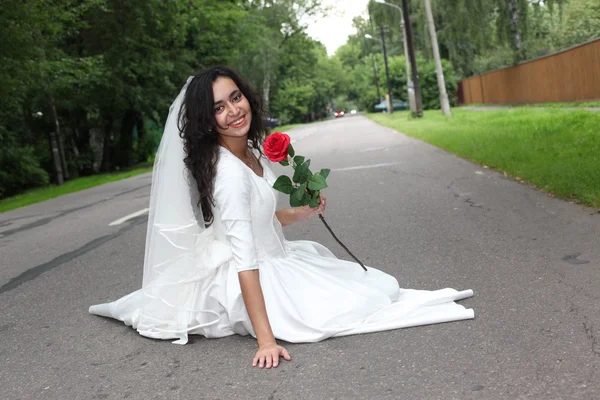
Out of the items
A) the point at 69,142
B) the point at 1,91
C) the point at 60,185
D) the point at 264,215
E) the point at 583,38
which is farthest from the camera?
the point at 583,38

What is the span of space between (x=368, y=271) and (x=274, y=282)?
695 millimetres

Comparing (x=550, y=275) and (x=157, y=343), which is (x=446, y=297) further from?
(x=157, y=343)

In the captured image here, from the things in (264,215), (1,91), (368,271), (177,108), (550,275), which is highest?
(1,91)

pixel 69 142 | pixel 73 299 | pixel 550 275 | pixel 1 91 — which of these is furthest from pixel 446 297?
pixel 69 142

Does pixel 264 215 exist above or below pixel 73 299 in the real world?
above

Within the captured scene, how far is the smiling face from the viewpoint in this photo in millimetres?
3885

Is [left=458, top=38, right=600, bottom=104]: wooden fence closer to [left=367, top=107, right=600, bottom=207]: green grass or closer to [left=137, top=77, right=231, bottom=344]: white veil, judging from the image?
[left=367, top=107, right=600, bottom=207]: green grass

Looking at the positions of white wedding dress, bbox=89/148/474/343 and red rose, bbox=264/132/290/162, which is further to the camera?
red rose, bbox=264/132/290/162

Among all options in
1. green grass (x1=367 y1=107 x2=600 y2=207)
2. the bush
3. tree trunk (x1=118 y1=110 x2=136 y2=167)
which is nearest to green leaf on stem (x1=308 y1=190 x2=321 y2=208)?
green grass (x1=367 y1=107 x2=600 y2=207)

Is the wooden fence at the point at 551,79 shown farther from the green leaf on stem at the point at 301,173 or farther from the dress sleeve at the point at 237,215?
the dress sleeve at the point at 237,215

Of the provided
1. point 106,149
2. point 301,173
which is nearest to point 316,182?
point 301,173

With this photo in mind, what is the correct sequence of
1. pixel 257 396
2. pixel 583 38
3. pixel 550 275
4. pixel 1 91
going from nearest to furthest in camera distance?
1. pixel 257 396
2. pixel 550 275
3. pixel 1 91
4. pixel 583 38

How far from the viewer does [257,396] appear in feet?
10.5

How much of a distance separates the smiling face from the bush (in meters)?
20.8
